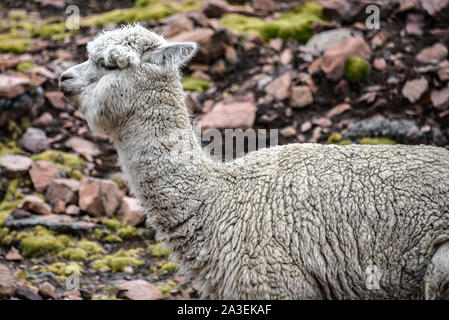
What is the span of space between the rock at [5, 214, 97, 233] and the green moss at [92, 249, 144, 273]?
2.45 ft

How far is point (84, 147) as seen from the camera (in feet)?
35.6

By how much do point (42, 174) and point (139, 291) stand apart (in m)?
3.39

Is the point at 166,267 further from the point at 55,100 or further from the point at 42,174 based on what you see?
the point at 55,100

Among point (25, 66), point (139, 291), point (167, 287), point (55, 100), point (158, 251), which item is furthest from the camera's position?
point (25, 66)

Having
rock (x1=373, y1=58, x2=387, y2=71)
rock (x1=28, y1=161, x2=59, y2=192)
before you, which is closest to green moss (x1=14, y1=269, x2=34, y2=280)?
rock (x1=28, y1=161, x2=59, y2=192)

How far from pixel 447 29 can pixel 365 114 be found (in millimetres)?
3115

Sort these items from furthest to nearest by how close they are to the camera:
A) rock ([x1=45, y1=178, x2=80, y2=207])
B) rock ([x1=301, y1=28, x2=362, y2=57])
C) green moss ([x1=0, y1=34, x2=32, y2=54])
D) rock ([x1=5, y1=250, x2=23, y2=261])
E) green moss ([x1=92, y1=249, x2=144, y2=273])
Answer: green moss ([x1=0, y1=34, x2=32, y2=54])
rock ([x1=301, y1=28, x2=362, y2=57])
rock ([x1=45, y1=178, x2=80, y2=207])
green moss ([x1=92, y1=249, x2=144, y2=273])
rock ([x1=5, y1=250, x2=23, y2=261])

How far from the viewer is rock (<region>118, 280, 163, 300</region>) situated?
7.17 m

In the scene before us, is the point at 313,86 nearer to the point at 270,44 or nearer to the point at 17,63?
the point at 270,44

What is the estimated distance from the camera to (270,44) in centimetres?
1289

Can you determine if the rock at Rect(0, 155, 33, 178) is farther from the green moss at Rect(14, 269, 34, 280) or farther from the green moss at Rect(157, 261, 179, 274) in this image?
the green moss at Rect(157, 261, 179, 274)

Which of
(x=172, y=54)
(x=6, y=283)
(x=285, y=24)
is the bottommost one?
(x=6, y=283)

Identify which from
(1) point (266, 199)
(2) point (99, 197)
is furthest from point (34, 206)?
(1) point (266, 199)

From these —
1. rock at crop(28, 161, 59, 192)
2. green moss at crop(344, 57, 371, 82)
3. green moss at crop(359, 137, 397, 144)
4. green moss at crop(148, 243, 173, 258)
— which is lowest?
green moss at crop(148, 243, 173, 258)
